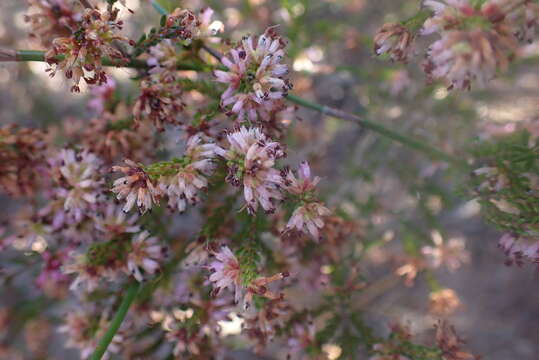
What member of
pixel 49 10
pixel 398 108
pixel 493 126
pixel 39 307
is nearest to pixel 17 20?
pixel 39 307

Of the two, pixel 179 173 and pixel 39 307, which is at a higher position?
pixel 179 173

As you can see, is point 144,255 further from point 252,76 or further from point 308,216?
point 252,76

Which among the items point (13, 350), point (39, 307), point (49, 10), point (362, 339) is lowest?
point (13, 350)

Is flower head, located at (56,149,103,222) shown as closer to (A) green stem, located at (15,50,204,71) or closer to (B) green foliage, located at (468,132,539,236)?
(A) green stem, located at (15,50,204,71)

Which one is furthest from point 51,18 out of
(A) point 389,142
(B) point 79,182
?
(A) point 389,142

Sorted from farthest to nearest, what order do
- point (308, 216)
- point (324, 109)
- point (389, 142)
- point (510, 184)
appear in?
point (389, 142) → point (324, 109) → point (510, 184) → point (308, 216)

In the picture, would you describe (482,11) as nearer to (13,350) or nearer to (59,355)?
(13,350)
